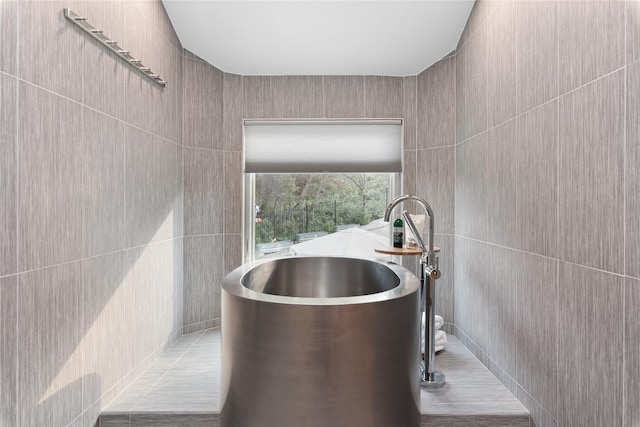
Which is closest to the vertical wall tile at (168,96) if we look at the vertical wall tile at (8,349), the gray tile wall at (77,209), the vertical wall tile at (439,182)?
the gray tile wall at (77,209)

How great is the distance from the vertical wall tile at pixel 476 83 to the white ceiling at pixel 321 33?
22 centimetres

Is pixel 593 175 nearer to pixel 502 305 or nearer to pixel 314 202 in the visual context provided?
pixel 502 305

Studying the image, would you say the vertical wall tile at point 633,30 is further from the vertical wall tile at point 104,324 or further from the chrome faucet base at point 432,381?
the vertical wall tile at point 104,324

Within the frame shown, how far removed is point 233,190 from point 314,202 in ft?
2.05

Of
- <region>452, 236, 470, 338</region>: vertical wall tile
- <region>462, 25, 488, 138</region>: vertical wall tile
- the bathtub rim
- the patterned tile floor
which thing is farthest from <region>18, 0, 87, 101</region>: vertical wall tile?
<region>452, 236, 470, 338</region>: vertical wall tile

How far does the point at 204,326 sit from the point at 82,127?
5.43 ft

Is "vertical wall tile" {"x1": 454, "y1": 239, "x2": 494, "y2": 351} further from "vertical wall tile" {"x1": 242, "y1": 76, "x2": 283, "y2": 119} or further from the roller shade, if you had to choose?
"vertical wall tile" {"x1": 242, "y1": 76, "x2": 283, "y2": 119}

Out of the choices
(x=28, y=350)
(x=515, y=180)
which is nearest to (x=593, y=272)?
(x=515, y=180)

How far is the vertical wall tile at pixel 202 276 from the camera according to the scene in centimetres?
251

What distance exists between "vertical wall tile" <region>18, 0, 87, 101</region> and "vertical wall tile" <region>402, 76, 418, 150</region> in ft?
6.52

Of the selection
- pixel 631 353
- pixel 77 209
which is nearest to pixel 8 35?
pixel 77 209

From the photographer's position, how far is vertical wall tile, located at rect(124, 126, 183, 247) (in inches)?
70.8

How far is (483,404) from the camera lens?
161 cm

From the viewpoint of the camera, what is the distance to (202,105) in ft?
8.30
